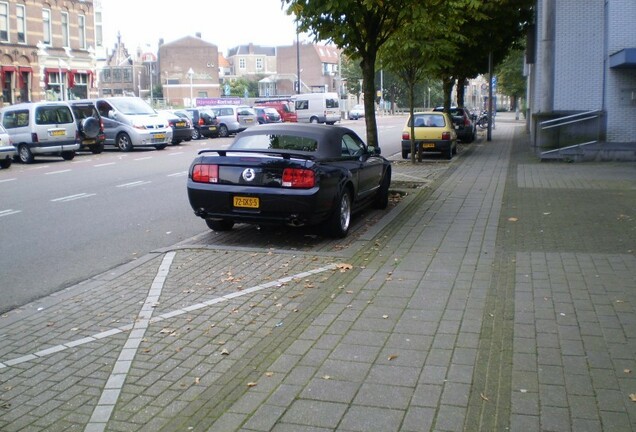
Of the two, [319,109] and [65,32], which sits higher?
[65,32]

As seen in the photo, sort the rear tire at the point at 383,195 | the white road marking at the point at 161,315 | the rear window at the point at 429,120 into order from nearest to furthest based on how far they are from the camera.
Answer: the white road marking at the point at 161,315 → the rear tire at the point at 383,195 → the rear window at the point at 429,120

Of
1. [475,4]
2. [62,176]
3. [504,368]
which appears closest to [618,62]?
[475,4]

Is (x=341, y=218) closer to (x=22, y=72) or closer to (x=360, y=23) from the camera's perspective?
(x=360, y=23)

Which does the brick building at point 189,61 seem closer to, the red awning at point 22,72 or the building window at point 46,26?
the building window at point 46,26

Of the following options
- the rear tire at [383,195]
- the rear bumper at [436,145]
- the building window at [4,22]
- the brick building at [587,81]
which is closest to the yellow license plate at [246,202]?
the rear tire at [383,195]

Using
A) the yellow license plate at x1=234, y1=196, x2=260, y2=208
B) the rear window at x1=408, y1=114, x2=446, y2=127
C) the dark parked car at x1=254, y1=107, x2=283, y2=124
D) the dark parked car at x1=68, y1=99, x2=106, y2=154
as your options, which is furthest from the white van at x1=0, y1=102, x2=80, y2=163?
the dark parked car at x1=254, y1=107, x2=283, y2=124

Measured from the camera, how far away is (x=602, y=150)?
2055 centimetres

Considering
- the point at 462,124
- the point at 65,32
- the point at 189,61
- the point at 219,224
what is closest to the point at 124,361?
the point at 219,224

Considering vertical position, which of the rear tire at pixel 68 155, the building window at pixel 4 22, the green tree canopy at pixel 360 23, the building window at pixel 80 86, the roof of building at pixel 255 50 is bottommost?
the rear tire at pixel 68 155

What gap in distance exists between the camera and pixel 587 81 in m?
22.7

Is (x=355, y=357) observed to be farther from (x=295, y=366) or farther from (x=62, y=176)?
(x=62, y=176)

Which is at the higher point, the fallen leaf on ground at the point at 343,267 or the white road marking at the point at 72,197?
the white road marking at the point at 72,197

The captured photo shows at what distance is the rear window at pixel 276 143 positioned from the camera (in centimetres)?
962

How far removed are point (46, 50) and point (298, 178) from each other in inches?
1784
